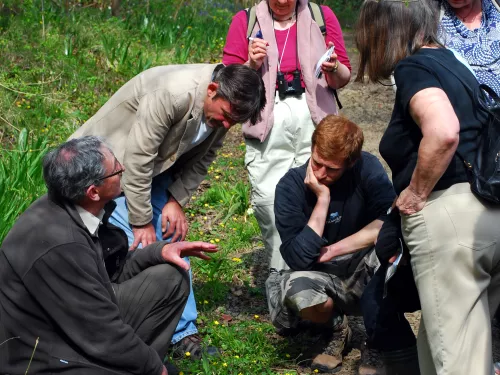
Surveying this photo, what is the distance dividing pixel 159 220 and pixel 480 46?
1981 mm

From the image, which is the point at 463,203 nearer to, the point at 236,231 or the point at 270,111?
the point at 270,111

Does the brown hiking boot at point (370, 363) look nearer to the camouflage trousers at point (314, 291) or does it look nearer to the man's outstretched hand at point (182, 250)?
the camouflage trousers at point (314, 291)

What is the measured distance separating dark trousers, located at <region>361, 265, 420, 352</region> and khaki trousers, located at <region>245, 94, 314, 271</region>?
3.80 ft

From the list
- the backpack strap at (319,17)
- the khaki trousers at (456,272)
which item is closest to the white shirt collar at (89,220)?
the khaki trousers at (456,272)

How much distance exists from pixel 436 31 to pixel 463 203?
775 mm

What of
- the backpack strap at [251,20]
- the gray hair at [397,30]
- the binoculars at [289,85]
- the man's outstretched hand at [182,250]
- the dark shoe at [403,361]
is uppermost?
the gray hair at [397,30]

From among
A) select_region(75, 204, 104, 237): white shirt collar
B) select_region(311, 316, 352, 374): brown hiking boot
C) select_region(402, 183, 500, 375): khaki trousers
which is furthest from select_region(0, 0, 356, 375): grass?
select_region(402, 183, 500, 375): khaki trousers

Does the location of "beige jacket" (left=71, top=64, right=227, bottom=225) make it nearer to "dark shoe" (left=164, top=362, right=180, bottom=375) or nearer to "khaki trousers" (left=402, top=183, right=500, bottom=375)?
"dark shoe" (left=164, top=362, right=180, bottom=375)

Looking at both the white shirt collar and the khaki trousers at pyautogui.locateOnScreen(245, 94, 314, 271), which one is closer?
the white shirt collar

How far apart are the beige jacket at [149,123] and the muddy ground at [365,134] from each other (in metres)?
1.27

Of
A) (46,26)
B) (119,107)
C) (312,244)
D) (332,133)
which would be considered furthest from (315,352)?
(46,26)

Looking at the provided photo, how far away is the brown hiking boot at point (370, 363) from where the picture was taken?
14.6 feet

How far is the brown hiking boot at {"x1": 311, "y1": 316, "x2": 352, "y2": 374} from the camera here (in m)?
4.57

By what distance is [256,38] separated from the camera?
503cm
